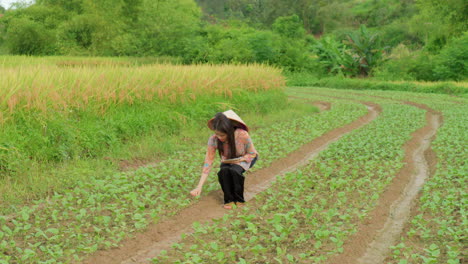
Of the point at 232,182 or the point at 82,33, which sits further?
the point at 82,33

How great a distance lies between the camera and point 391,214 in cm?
656

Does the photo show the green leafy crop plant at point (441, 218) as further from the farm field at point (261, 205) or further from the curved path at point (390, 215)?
the curved path at point (390, 215)

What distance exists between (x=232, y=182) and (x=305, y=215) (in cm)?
124

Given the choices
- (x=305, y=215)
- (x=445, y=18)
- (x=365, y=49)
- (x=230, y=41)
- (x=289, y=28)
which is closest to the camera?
(x=305, y=215)

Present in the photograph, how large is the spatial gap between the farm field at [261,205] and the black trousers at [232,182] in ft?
0.77

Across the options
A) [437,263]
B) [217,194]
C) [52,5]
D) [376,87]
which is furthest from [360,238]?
[52,5]

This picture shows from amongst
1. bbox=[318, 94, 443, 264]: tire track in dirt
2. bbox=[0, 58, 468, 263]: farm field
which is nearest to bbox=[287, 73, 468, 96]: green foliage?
bbox=[0, 58, 468, 263]: farm field

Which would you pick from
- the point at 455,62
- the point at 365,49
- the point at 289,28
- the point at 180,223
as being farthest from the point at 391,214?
the point at 289,28

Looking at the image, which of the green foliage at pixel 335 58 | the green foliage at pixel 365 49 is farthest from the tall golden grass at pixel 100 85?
the green foliage at pixel 335 58

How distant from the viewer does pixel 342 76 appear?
35.2 metres

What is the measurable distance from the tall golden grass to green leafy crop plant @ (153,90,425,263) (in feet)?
16.2

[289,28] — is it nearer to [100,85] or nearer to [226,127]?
[100,85]

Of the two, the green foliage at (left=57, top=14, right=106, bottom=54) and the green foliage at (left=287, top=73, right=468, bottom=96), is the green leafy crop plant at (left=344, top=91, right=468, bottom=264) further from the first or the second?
the green foliage at (left=57, top=14, right=106, bottom=54)

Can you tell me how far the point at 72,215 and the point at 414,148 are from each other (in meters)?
8.67
